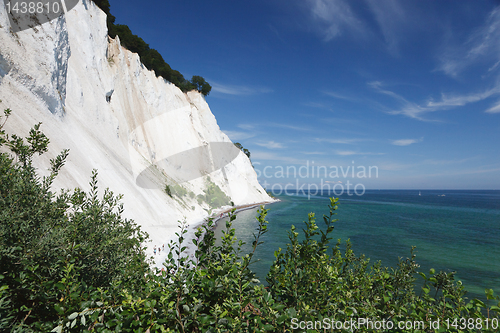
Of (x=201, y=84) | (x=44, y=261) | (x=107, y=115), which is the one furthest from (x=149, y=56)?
(x=44, y=261)

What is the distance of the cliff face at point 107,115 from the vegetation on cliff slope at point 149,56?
297 centimetres

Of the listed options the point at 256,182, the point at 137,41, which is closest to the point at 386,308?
the point at 137,41

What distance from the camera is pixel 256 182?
86.8 metres

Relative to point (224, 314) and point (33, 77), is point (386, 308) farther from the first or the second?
point (33, 77)

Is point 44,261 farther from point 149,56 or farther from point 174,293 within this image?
point 149,56

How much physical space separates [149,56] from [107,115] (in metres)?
25.9

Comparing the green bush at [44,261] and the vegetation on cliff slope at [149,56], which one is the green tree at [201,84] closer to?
the vegetation on cliff slope at [149,56]

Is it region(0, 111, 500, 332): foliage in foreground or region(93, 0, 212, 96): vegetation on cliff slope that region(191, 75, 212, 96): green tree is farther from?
region(0, 111, 500, 332): foliage in foreground

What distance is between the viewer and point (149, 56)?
48.1 m

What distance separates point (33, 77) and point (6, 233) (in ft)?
70.7

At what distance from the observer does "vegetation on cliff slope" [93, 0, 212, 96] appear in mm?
39947

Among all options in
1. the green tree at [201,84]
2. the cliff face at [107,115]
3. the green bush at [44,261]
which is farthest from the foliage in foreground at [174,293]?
the green tree at [201,84]

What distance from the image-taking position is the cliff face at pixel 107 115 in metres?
17.3

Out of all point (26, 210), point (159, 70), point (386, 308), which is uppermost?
point (159, 70)
